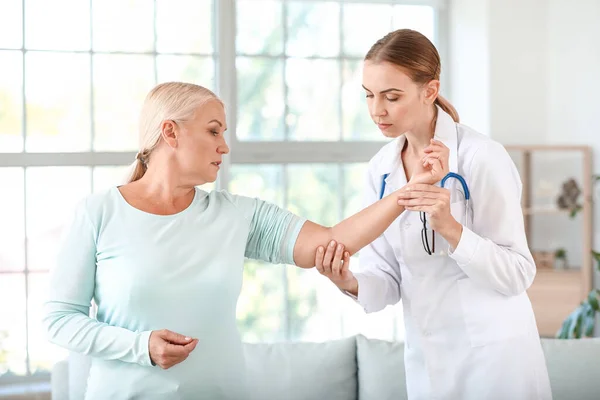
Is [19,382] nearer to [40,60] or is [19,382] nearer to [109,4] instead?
[40,60]

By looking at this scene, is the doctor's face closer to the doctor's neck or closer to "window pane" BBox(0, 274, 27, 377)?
the doctor's neck

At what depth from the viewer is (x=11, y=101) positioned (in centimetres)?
391

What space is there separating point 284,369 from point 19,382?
6.15 feet

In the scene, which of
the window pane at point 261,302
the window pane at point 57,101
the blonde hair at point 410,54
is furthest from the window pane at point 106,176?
the blonde hair at point 410,54

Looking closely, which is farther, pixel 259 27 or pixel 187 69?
pixel 259 27

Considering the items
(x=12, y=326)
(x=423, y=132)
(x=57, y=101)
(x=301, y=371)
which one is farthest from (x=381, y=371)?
(x=57, y=101)

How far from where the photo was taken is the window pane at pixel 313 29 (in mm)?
4484

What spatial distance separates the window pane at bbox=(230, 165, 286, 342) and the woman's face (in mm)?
2460

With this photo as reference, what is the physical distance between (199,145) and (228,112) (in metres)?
2.34

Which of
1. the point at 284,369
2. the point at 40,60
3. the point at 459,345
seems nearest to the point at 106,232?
the point at 459,345

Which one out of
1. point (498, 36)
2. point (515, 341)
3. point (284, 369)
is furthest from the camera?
point (498, 36)

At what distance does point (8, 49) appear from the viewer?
12.8 ft

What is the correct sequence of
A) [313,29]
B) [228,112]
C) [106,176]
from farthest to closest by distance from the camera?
[313,29] < [228,112] < [106,176]

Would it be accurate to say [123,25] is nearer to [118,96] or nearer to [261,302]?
[118,96]
